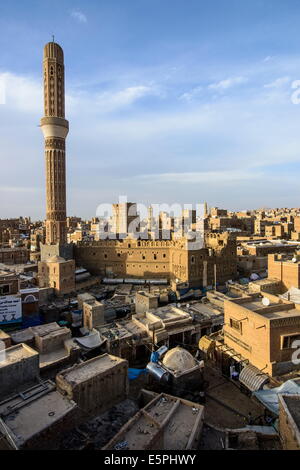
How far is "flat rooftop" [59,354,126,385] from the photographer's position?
12594 millimetres

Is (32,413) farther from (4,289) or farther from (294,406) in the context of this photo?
(4,289)

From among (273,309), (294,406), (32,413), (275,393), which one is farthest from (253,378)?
(32,413)

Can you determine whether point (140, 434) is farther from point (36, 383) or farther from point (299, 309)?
point (299, 309)

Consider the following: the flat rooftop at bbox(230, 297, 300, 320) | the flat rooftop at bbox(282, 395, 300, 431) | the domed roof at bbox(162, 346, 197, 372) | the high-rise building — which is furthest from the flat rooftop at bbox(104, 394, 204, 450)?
the high-rise building

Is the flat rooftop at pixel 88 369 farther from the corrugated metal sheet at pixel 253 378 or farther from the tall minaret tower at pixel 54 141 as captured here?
the tall minaret tower at pixel 54 141

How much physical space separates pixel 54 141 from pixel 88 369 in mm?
41701

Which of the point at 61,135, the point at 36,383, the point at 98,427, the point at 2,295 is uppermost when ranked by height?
the point at 61,135

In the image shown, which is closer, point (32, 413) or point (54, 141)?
point (32, 413)

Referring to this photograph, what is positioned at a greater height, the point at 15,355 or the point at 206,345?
the point at 15,355

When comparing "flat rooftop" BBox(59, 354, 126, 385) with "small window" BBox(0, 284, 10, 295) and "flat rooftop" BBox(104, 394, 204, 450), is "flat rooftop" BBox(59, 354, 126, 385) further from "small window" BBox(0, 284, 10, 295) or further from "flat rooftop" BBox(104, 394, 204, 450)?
"small window" BBox(0, 284, 10, 295)

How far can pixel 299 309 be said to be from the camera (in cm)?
1788

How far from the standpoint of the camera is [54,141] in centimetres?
4750

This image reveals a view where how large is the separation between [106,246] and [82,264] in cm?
479
